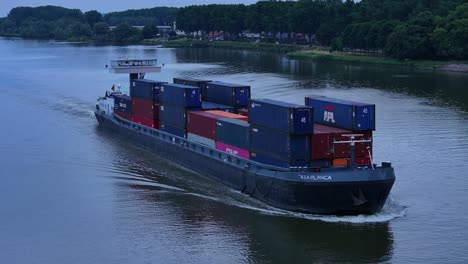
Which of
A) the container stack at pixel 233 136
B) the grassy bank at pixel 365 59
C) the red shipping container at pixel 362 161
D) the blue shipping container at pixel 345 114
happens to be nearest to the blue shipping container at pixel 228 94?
the container stack at pixel 233 136

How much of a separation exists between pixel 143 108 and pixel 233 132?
12.1 meters

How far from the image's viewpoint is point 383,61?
335 feet

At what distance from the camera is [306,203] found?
2877cm

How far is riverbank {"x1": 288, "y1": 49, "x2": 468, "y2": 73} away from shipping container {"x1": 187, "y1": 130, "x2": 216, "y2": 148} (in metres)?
60.1

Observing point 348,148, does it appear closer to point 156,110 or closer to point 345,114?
point 345,114

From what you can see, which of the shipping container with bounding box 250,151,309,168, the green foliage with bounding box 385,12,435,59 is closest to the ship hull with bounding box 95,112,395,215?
the shipping container with bounding box 250,151,309,168

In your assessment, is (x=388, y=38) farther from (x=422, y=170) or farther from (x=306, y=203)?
(x=306, y=203)

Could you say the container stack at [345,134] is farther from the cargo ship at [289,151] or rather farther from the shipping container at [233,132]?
the shipping container at [233,132]

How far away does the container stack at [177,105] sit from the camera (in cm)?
3806

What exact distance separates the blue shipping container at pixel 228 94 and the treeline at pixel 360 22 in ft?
194

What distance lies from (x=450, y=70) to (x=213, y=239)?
233 feet

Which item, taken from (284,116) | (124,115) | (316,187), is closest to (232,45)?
(124,115)

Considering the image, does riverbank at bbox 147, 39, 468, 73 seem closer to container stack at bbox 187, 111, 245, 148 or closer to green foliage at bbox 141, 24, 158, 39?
green foliage at bbox 141, 24, 158, 39

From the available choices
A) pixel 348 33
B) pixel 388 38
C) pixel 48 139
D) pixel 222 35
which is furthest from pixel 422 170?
pixel 222 35
